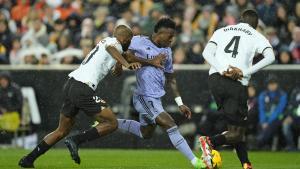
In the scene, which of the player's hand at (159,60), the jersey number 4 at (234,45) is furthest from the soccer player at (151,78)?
the jersey number 4 at (234,45)

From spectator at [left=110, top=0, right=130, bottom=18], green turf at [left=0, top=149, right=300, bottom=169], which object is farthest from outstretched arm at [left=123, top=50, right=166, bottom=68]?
spectator at [left=110, top=0, right=130, bottom=18]

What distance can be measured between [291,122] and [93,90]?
7.13m

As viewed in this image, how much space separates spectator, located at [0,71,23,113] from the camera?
19.2 meters

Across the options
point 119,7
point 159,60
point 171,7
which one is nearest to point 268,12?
point 171,7

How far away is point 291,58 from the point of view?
1917 centimetres

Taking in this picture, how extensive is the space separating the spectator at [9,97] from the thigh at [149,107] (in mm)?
7073

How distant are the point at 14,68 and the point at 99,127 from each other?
8003 millimetres

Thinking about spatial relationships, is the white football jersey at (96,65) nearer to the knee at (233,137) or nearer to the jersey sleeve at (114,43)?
the jersey sleeve at (114,43)

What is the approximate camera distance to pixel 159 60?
40.4 ft

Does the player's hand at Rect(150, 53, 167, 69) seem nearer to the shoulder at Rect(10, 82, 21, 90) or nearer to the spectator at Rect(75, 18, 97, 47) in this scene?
the shoulder at Rect(10, 82, 21, 90)

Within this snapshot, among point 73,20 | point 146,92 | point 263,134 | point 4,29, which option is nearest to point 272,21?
point 263,134

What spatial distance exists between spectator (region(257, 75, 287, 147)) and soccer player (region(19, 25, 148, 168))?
676cm

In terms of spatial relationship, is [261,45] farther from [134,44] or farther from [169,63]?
[134,44]

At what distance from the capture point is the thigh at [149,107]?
1230 centimetres
